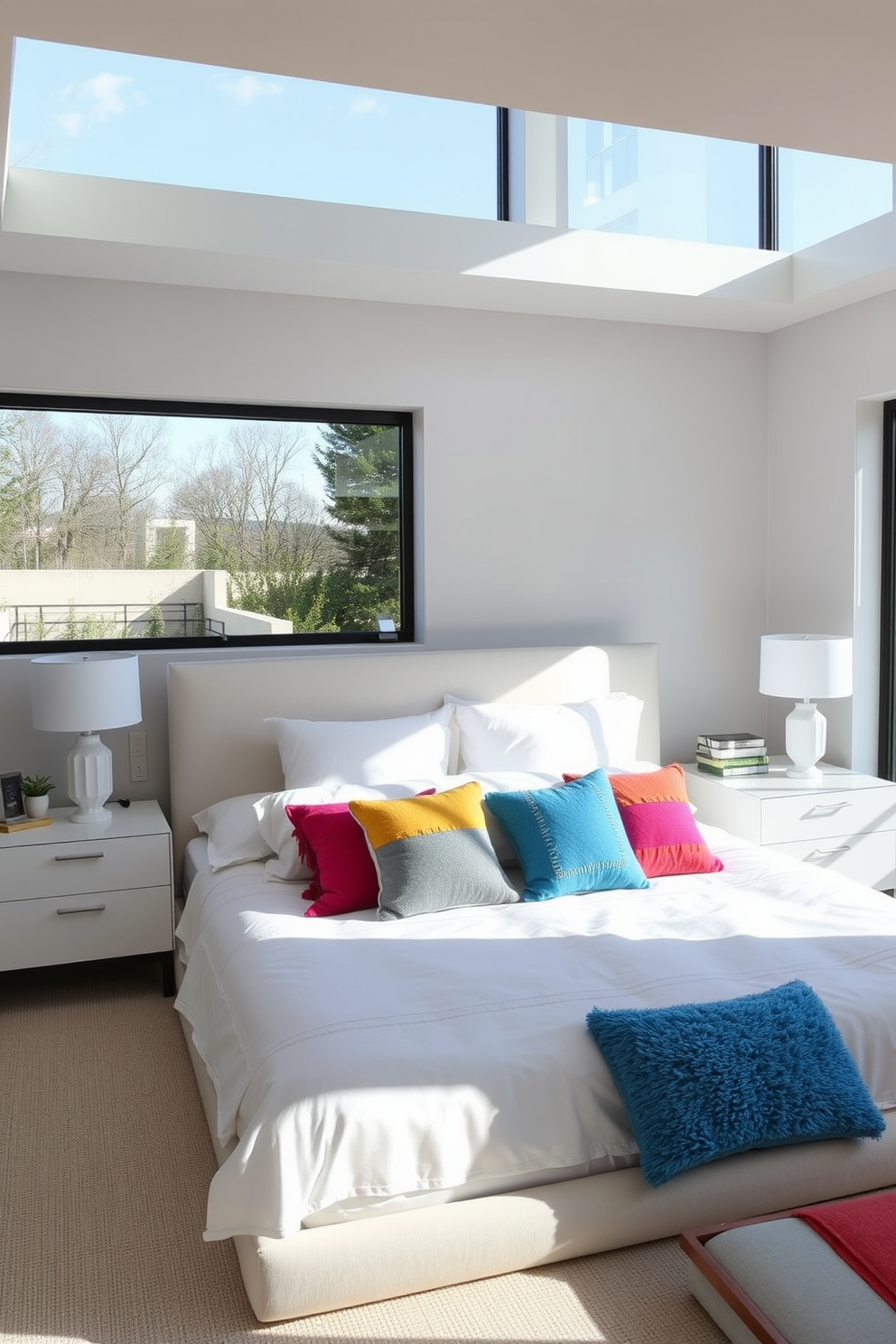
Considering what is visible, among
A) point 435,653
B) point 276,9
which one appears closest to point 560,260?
Result: point 435,653

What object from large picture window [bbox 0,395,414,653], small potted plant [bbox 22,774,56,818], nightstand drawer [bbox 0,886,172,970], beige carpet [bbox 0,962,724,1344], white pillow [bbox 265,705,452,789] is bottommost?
beige carpet [bbox 0,962,724,1344]

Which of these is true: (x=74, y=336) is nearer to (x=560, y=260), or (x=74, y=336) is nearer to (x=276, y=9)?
(x=560, y=260)

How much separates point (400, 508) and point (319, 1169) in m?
2.83

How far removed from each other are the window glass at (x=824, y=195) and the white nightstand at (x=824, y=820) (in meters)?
2.03

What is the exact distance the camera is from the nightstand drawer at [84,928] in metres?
3.30

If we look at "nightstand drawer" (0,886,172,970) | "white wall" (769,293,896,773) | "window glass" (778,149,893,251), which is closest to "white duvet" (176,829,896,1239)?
"nightstand drawer" (0,886,172,970)

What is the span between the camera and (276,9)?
5.85 ft

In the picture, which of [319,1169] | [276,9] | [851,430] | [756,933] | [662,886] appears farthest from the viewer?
[851,430]

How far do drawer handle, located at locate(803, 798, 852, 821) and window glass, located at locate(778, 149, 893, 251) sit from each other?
2067 millimetres

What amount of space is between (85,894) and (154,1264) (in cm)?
142

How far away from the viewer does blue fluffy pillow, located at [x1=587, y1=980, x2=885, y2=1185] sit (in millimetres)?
2068

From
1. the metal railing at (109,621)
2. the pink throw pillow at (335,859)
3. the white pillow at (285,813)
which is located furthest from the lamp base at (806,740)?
the metal railing at (109,621)

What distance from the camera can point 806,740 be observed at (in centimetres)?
415

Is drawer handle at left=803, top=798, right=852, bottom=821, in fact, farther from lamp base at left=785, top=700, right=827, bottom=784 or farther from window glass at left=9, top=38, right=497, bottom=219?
window glass at left=9, top=38, right=497, bottom=219
